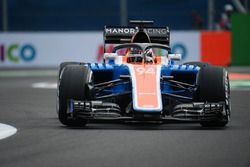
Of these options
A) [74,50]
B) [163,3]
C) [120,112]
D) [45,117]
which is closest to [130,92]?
[120,112]

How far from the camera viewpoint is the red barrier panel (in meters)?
30.4

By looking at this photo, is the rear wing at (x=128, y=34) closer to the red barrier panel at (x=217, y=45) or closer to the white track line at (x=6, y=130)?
the white track line at (x=6, y=130)

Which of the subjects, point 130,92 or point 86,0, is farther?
point 86,0

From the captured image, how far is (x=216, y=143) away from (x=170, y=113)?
6.85 feet

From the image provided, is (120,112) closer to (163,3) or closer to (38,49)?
(38,49)

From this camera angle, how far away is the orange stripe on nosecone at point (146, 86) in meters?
11.4

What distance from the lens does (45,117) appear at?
1352 cm

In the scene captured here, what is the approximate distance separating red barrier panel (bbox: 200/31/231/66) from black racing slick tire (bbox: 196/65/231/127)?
18.4 meters

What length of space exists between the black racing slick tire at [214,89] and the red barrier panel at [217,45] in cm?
1842

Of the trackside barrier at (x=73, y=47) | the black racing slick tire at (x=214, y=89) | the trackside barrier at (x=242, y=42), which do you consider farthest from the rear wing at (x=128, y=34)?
the trackside barrier at (x=242, y=42)

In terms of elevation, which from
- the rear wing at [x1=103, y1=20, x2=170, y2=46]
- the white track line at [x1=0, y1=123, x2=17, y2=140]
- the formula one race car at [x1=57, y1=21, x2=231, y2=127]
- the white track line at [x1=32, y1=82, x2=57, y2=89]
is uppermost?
the rear wing at [x1=103, y1=20, x2=170, y2=46]

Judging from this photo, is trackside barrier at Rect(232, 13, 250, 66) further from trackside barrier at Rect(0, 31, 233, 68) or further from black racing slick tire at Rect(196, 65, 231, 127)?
A: black racing slick tire at Rect(196, 65, 231, 127)

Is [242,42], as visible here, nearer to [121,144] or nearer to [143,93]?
[143,93]

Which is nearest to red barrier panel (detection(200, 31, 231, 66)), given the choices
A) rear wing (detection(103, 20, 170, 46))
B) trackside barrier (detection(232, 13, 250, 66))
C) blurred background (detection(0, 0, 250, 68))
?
blurred background (detection(0, 0, 250, 68))
